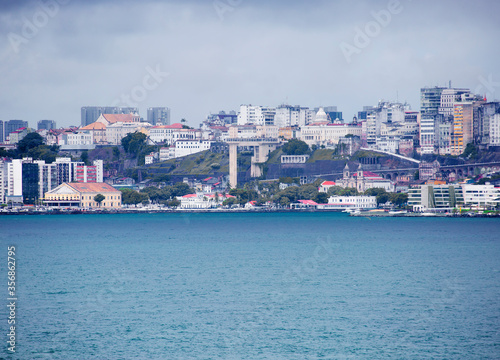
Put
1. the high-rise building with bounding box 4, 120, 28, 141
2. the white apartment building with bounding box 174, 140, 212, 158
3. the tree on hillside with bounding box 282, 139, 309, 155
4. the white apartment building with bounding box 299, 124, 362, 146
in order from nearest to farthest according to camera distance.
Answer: the tree on hillside with bounding box 282, 139, 309, 155 → the white apartment building with bounding box 174, 140, 212, 158 → the white apartment building with bounding box 299, 124, 362, 146 → the high-rise building with bounding box 4, 120, 28, 141

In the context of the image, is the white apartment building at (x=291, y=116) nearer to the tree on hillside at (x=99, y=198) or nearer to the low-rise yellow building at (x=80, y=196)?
the low-rise yellow building at (x=80, y=196)

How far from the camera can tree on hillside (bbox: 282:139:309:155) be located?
105 meters

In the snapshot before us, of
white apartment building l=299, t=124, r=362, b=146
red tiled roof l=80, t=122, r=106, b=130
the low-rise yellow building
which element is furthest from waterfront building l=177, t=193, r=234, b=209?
red tiled roof l=80, t=122, r=106, b=130

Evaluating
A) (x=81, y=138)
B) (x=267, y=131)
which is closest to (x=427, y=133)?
(x=267, y=131)

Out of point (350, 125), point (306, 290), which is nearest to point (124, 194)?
point (350, 125)

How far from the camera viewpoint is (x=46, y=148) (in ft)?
357

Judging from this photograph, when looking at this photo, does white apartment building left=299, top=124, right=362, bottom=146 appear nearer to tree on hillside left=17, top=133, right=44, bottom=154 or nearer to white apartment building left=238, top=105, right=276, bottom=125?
white apartment building left=238, top=105, right=276, bottom=125

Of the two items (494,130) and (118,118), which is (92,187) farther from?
(494,130)

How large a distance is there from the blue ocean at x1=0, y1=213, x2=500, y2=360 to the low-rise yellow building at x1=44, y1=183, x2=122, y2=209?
46.7 metres

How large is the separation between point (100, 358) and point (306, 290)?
31.4ft

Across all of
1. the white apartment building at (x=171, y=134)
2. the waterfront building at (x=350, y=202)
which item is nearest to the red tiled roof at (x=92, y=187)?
the waterfront building at (x=350, y=202)

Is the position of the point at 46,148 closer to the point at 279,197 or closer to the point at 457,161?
the point at 279,197

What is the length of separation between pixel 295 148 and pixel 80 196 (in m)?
26.6

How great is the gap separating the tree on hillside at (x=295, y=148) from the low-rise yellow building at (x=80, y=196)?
22.0 m
